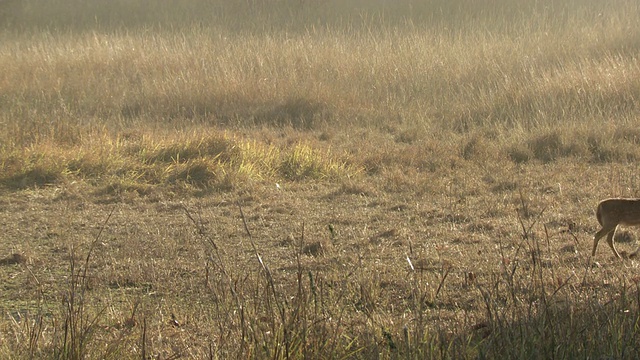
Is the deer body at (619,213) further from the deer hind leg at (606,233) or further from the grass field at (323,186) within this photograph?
the grass field at (323,186)

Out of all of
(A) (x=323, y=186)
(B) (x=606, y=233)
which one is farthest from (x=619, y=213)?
(A) (x=323, y=186)

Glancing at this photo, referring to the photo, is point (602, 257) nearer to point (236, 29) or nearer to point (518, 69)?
point (518, 69)

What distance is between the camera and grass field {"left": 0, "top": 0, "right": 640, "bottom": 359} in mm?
3670

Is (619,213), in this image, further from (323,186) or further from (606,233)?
(323,186)

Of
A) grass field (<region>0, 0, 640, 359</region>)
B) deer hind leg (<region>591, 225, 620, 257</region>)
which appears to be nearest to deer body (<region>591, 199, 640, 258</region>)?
deer hind leg (<region>591, 225, 620, 257</region>)

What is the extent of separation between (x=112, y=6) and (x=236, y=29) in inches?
219

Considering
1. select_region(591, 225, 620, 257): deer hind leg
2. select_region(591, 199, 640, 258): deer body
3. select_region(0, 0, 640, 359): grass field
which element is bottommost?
select_region(0, 0, 640, 359): grass field

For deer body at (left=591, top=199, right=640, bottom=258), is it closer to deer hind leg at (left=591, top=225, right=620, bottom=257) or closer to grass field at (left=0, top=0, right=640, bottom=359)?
deer hind leg at (left=591, top=225, right=620, bottom=257)

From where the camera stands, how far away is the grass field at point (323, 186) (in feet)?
12.0

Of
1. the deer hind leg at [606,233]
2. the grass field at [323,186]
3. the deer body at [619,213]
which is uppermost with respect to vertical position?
the deer body at [619,213]

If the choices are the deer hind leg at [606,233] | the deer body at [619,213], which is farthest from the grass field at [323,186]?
the deer body at [619,213]

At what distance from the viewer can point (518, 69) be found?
39.2ft

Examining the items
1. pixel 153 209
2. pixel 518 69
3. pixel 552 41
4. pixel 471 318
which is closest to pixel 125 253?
pixel 153 209

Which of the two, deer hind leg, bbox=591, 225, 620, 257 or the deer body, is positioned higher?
the deer body
